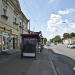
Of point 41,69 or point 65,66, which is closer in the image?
point 41,69

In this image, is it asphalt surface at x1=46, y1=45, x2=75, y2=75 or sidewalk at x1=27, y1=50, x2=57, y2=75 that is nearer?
sidewalk at x1=27, y1=50, x2=57, y2=75

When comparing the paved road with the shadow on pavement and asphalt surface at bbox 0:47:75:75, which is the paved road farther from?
the shadow on pavement

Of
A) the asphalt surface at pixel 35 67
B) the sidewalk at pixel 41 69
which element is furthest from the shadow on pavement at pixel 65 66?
the sidewalk at pixel 41 69

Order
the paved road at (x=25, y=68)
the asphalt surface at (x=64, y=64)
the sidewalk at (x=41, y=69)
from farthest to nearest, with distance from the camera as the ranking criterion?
the asphalt surface at (x=64, y=64) < the sidewalk at (x=41, y=69) < the paved road at (x=25, y=68)

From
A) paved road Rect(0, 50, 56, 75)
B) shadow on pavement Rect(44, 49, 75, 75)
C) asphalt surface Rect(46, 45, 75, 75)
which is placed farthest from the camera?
asphalt surface Rect(46, 45, 75, 75)

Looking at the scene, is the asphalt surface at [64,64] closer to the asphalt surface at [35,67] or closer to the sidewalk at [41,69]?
the asphalt surface at [35,67]

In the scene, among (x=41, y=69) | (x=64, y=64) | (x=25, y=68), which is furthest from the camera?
(x=64, y=64)

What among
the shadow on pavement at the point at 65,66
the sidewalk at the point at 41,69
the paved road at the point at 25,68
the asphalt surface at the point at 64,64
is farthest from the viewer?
the asphalt surface at the point at 64,64

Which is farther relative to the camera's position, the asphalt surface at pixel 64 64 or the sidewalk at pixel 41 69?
the asphalt surface at pixel 64 64

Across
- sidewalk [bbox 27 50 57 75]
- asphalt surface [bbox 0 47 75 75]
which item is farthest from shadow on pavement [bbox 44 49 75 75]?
sidewalk [bbox 27 50 57 75]

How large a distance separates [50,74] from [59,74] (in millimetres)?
512

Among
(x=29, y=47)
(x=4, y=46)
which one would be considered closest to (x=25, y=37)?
(x=29, y=47)

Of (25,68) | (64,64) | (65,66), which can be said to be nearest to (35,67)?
(25,68)

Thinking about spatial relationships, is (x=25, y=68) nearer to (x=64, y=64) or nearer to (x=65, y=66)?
(x=65, y=66)
